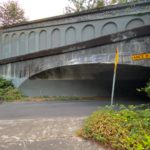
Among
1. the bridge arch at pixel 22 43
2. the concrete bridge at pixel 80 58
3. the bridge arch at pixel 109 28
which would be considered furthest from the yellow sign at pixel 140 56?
the bridge arch at pixel 22 43

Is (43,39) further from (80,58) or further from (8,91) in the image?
(80,58)

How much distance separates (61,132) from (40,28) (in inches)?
531

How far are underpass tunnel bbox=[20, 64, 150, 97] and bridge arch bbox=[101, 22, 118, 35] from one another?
2435mm

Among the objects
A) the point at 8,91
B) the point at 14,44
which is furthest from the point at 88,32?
the point at 14,44

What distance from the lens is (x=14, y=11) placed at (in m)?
28.9

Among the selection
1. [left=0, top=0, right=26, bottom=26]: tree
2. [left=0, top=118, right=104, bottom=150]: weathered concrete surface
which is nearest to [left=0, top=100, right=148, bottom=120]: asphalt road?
[left=0, top=118, right=104, bottom=150]: weathered concrete surface

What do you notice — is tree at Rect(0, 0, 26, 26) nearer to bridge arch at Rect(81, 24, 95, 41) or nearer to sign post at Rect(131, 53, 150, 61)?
bridge arch at Rect(81, 24, 95, 41)

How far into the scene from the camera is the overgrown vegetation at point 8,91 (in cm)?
1401

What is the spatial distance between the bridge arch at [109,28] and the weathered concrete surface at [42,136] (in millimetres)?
9484

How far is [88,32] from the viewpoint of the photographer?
1638cm

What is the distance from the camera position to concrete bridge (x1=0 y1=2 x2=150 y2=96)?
40.5 ft

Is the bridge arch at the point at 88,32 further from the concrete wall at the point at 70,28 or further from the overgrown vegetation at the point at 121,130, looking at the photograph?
the overgrown vegetation at the point at 121,130

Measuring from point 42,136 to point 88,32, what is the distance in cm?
1152

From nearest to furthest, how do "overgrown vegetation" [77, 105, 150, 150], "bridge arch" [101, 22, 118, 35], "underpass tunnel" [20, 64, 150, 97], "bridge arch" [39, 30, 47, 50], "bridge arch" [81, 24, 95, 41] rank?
"overgrown vegetation" [77, 105, 150, 150], "underpass tunnel" [20, 64, 150, 97], "bridge arch" [101, 22, 118, 35], "bridge arch" [81, 24, 95, 41], "bridge arch" [39, 30, 47, 50]
